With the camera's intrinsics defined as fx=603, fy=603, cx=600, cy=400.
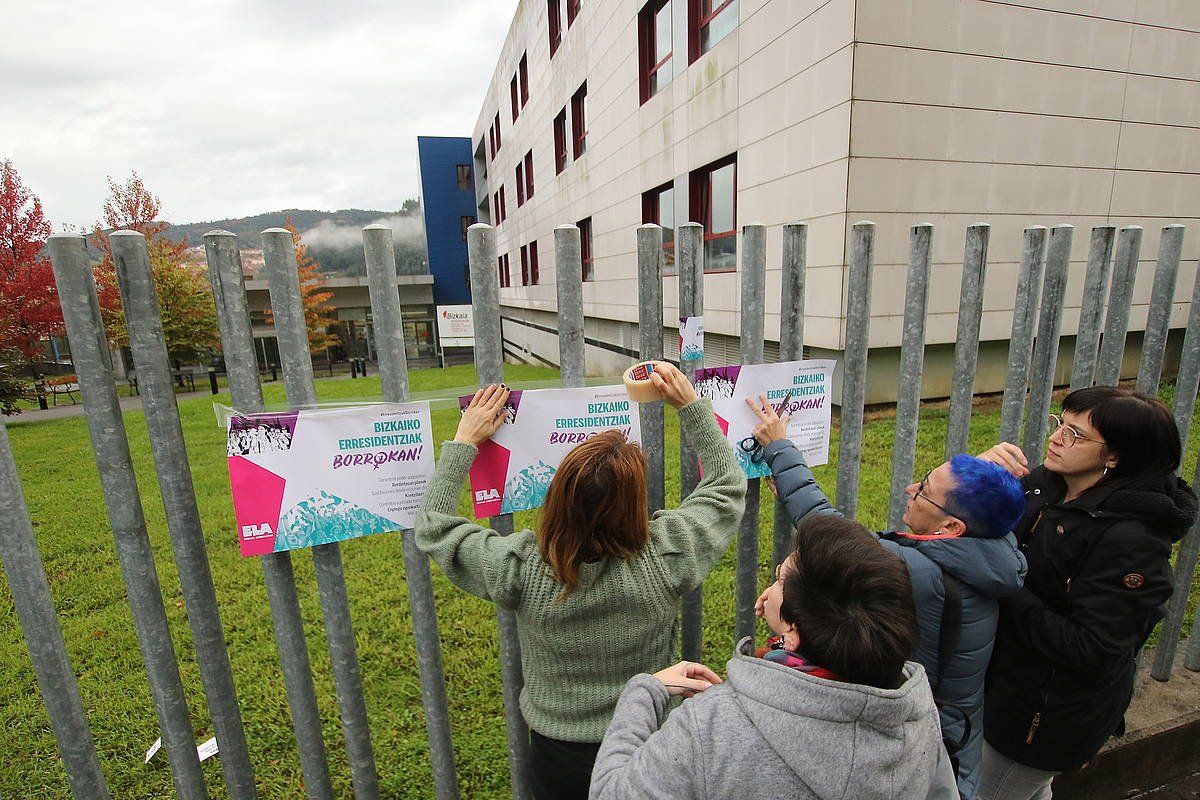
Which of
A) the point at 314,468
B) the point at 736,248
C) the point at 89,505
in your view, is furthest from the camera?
the point at 736,248

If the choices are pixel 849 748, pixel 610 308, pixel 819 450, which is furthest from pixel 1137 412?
pixel 610 308

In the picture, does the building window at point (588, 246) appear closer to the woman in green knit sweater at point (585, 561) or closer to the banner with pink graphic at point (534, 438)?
the banner with pink graphic at point (534, 438)

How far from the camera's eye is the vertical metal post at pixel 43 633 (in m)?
1.39

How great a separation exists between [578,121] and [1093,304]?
59.9 ft

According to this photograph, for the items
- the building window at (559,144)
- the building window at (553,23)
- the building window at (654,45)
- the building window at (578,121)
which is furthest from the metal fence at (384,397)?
the building window at (553,23)

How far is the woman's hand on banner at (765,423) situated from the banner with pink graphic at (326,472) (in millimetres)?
1030

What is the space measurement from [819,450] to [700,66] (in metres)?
10.5

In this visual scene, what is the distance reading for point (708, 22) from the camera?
10539mm

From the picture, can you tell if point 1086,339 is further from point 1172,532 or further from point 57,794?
point 57,794

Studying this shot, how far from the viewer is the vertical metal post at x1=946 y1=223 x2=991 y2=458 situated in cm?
211

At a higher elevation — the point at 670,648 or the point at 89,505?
the point at 670,648

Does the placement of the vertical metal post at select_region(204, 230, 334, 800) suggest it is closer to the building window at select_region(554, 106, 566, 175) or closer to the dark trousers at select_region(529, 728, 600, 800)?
the dark trousers at select_region(529, 728, 600, 800)

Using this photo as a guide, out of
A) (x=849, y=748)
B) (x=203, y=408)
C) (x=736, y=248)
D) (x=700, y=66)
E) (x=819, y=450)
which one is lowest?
(x=203, y=408)

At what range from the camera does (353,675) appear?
5.93 ft
